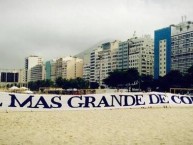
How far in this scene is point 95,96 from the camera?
69.4 feet

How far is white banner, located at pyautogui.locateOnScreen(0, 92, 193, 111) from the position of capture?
1945cm

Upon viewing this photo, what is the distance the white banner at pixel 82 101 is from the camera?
766 inches

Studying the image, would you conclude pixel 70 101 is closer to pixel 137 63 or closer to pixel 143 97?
pixel 143 97

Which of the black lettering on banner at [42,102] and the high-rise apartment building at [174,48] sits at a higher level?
the high-rise apartment building at [174,48]

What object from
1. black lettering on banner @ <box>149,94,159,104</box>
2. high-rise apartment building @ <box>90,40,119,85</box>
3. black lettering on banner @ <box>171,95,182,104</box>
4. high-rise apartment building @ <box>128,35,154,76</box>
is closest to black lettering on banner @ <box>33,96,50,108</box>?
black lettering on banner @ <box>149,94,159,104</box>

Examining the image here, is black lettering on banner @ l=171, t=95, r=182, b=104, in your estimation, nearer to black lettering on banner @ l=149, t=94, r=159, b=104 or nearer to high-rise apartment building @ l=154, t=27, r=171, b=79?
black lettering on banner @ l=149, t=94, r=159, b=104

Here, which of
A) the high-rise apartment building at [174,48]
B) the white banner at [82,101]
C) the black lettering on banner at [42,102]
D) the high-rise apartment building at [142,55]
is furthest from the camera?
the high-rise apartment building at [142,55]

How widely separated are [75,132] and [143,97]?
1197 centimetres

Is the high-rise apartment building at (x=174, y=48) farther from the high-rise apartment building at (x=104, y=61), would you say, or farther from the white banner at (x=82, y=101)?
the white banner at (x=82, y=101)

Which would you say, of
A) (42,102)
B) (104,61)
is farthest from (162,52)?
(42,102)

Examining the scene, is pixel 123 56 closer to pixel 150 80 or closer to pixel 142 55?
pixel 142 55

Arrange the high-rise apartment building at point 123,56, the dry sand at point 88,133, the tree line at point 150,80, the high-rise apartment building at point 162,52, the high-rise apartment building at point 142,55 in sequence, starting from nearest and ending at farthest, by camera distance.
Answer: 1. the dry sand at point 88,133
2. the tree line at point 150,80
3. the high-rise apartment building at point 162,52
4. the high-rise apartment building at point 142,55
5. the high-rise apartment building at point 123,56

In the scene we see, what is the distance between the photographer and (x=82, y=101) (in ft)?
67.8

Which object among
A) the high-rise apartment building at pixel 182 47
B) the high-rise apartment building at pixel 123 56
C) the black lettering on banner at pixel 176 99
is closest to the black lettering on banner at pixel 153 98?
the black lettering on banner at pixel 176 99
